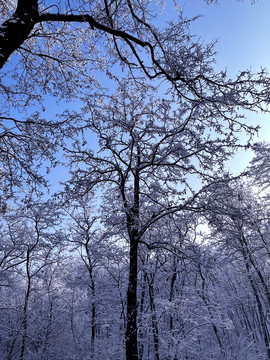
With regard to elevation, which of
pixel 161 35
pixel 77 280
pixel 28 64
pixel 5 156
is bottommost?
pixel 77 280

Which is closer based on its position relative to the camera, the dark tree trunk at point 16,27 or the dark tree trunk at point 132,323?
the dark tree trunk at point 16,27

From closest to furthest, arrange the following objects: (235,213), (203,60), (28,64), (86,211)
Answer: (203,60)
(28,64)
(235,213)
(86,211)

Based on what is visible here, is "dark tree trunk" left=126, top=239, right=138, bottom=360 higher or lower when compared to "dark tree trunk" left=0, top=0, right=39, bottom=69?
lower

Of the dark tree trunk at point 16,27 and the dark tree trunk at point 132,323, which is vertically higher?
the dark tree trunk at point 16,27

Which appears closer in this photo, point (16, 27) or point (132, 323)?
point (16, 27)

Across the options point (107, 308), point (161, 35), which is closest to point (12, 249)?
point (107, 308)

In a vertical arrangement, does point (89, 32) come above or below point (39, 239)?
above

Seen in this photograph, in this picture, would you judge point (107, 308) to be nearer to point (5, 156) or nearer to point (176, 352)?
point (176, 352)

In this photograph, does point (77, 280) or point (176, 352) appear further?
point (77, 280)

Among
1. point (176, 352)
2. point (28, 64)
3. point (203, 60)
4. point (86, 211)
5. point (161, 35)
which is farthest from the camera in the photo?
point (86, 211)

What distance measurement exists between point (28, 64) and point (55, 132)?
5.29ft

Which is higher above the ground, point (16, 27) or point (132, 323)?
point (16, 27)

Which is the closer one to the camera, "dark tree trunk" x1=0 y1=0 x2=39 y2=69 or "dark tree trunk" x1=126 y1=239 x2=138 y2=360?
→ "dark tree trunk" x1=0 y1=0 x2=39 y2=69

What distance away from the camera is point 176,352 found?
8.02 metres
